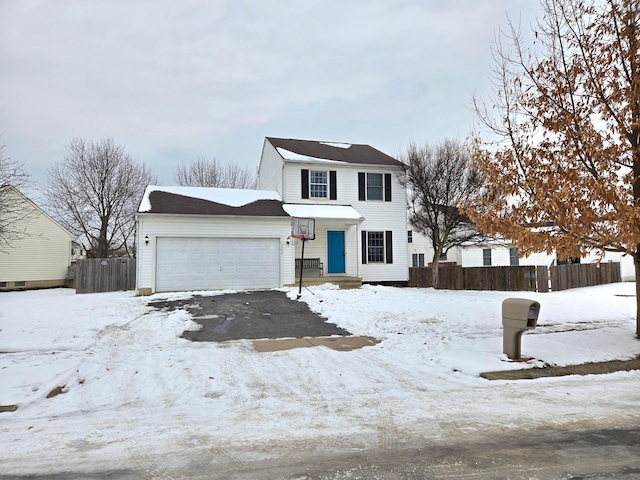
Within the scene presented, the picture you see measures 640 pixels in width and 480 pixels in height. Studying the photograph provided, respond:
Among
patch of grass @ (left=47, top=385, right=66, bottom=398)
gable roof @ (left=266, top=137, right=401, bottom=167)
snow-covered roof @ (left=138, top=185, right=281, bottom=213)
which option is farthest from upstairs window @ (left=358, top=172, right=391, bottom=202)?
patch of grass @ (left=47, top=385, right=66, bottom=398)

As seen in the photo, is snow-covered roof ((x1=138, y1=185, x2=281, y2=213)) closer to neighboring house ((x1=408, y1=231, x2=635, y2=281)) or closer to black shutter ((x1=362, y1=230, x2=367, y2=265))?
black shutter ((x1=362, y1=230, x2=367, y2=265))

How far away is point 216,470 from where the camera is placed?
3246 mm

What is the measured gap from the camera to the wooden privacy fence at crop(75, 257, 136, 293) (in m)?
20.0

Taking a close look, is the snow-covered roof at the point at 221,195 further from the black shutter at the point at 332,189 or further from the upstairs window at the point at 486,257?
the upstairs window at the point at 486,257

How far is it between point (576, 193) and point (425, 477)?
20.6 ft

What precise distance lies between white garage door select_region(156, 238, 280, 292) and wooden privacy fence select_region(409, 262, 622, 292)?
8.86 m

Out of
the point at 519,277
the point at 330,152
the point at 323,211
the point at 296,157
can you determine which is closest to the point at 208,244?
the point at 323,211

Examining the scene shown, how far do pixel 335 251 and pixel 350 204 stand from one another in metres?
2.54

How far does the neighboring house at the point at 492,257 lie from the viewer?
2384 cm

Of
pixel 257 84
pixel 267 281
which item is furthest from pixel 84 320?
pixel 257 84

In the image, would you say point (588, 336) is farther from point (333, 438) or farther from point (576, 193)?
point (333, 438)

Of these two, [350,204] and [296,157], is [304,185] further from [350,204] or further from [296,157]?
[350,204]

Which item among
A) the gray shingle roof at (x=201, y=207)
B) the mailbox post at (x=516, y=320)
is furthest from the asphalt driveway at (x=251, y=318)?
the gray shingle roof at (x=201, y=207)

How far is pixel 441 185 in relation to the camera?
771 inches
